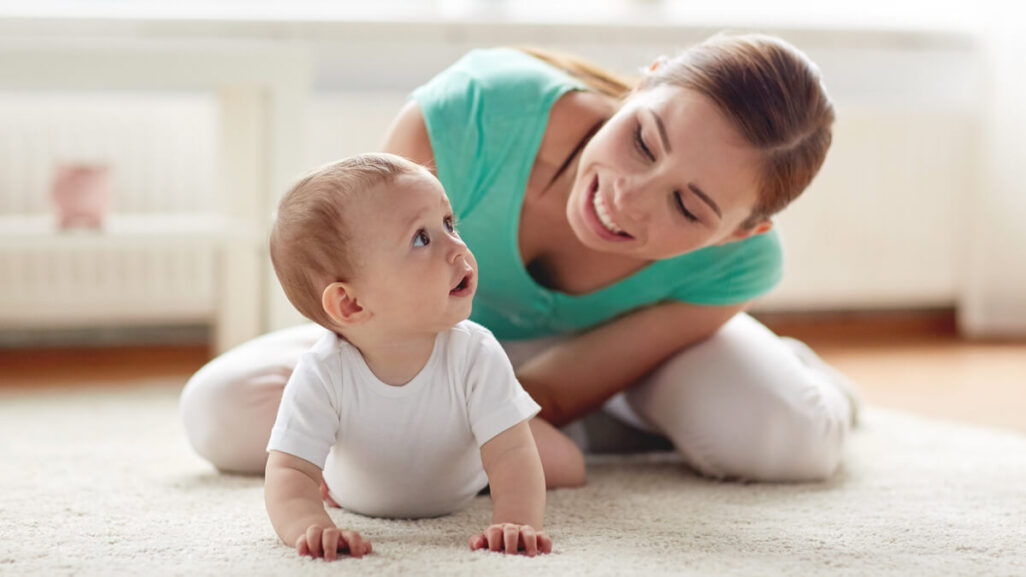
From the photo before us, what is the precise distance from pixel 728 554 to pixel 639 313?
470 mm

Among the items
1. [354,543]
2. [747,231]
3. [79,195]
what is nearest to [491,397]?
[354,543]

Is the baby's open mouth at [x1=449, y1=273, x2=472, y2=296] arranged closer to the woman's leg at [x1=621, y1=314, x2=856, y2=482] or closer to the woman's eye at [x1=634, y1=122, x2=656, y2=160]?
the woman's eye at [x1=634, y1=122, x2=656, y2=160]

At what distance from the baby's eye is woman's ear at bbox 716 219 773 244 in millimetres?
416

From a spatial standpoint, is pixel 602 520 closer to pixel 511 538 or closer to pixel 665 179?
pixel 511 538

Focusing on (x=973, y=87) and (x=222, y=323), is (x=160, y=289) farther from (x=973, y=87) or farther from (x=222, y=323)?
(x=973, y=87)

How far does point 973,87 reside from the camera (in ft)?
9.30

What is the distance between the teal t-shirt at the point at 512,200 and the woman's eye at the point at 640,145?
7.0 inches

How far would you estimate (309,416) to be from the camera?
1.00m

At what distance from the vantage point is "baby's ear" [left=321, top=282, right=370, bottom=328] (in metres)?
0.97

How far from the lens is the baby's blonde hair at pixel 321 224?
954 mm

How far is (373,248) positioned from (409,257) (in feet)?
0.10

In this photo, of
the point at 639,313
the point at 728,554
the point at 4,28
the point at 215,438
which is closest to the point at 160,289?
the point at 4,28

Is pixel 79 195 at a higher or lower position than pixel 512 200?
lower

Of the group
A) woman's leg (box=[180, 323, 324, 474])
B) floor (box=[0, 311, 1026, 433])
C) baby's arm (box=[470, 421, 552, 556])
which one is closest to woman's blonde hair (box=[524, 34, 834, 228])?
baby's arm (box=[470, 421, 552, 556])
